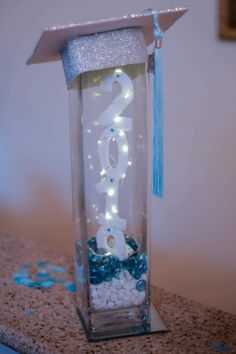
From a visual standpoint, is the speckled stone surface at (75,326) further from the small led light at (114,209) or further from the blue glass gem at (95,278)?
the small led light at (114,209)

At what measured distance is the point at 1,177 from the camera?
159 centimetres

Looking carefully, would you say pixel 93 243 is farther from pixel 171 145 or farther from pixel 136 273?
pixel 171 145

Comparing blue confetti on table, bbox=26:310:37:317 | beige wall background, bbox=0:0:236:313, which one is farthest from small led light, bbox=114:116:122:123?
beige wall background, bbox=0:0:236:313

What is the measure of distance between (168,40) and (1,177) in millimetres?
735

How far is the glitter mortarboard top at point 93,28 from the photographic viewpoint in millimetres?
614

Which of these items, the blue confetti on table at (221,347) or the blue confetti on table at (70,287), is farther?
the blue confetti on table at (70,287)

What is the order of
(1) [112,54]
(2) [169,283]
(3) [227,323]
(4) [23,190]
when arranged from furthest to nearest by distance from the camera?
1. (4) [23,190]
2. (2) [169,283]
3. (3) [227,323]
4. (1) [112,54]

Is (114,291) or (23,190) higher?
(114,291)

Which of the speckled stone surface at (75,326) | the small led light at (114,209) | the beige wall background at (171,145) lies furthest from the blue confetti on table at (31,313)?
the beige wall background at (171,145)

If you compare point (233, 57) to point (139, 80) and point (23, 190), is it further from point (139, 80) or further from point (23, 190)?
point (23, 190)

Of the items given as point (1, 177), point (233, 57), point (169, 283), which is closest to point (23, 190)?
point (1, 177)

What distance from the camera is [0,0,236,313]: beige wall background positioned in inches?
46.2

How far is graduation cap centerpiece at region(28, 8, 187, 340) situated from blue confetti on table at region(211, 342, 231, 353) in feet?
0.28

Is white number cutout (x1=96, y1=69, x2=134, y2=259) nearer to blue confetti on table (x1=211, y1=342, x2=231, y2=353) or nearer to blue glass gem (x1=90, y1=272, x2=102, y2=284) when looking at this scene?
blue glass gem (x1=90, y1=272, x2=102, y2=284)
